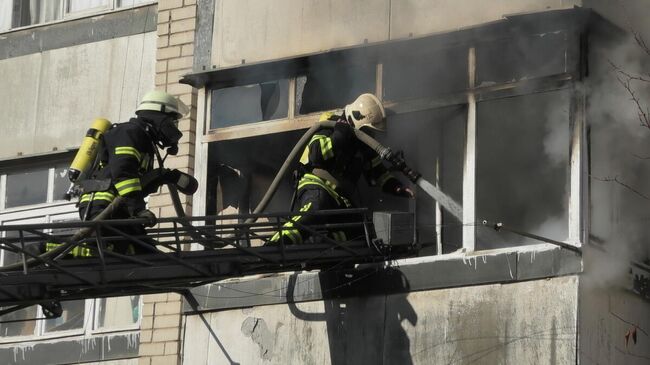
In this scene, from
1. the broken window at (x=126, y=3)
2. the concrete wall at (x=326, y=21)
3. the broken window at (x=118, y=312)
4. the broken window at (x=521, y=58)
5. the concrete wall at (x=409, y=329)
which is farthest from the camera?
the broken window at (x=126, y=3)

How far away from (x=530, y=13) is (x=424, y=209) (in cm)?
190

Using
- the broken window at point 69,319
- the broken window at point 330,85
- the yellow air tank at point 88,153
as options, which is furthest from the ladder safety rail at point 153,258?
the broken window at point 69,319

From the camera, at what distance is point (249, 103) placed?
1225 cm

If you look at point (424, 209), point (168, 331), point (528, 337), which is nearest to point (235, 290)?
point (168, 331)

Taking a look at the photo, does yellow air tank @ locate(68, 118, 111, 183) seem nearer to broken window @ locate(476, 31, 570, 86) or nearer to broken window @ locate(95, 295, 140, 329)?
broken window @ locate(95, 295, 140, 329)

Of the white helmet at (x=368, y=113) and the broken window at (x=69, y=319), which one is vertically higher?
the white helmet at (x=368, y=113)

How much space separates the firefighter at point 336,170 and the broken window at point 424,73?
37cm

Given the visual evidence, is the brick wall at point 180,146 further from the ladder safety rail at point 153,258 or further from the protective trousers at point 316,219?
the protective trousers at point 316,219

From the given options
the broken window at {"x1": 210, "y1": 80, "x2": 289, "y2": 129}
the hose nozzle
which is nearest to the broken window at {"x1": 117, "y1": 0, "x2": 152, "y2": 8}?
the broken window at {"x1": 210, "y1": 80, "x2": 289, "y2": 129}

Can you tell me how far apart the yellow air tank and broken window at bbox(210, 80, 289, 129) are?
1348mm

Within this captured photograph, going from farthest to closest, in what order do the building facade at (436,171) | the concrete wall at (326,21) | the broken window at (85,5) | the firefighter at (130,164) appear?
the broken window at (85,5) → the concrete wall at (326,21) → the firefighter at (130,164) → the building facade at (436,171)

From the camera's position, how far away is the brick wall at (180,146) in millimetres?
12422

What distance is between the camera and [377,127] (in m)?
11.1

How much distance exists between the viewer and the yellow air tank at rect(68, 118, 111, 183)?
36.4ft
